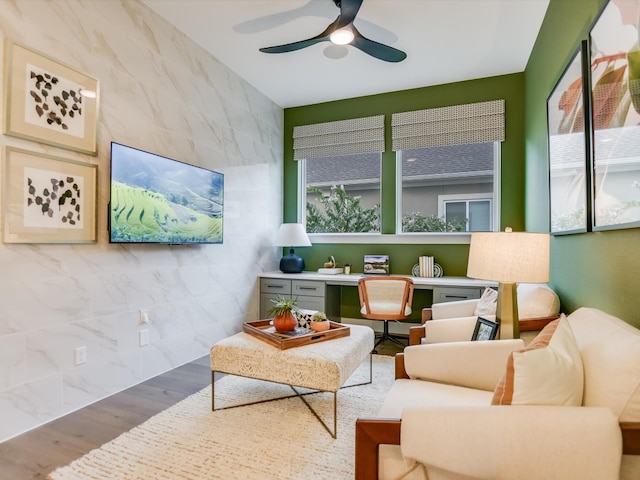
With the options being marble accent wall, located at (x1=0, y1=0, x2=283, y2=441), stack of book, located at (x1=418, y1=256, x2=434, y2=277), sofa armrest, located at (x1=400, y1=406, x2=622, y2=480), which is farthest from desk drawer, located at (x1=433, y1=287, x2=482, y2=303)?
sofa armrest, located at (x1=400, y1=406, x2=622, y2=480)

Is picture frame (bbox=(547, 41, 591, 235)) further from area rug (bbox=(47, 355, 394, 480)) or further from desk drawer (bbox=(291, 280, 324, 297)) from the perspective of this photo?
desk drawer (bbox=(291, 280, 324, 297))

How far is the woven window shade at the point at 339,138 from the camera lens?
446 cm

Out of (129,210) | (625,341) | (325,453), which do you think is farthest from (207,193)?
(625,341)

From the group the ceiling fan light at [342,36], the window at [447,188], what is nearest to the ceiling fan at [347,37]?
the ceiling fan light at [342,36]

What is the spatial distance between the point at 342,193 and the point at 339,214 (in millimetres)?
278

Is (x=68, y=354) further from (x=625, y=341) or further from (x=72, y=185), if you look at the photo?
(x=625, y=341)

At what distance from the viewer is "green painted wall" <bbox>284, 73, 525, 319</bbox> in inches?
156

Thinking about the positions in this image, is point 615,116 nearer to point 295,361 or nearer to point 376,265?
point 295,361

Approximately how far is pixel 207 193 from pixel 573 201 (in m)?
2.83

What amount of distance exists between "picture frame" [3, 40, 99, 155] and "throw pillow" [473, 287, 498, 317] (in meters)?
2.85

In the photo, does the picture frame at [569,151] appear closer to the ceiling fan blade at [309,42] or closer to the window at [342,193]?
the ceiling fan blade at [309,42]

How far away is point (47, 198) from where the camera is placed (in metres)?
2.14

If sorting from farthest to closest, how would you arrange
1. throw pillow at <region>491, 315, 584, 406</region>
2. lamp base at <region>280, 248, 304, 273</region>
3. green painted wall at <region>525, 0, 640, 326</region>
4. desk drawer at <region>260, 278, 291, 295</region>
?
lamp base at <region>280, 248, 304, 273</region>, desk drawer at <region>260, 278, 291, 295</region>, green painted wall at <region>525, 0, 640, 326</region>, throw pillow at <region>491, 315, 584, 406</region>

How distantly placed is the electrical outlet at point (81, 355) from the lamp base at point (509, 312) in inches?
99.2
